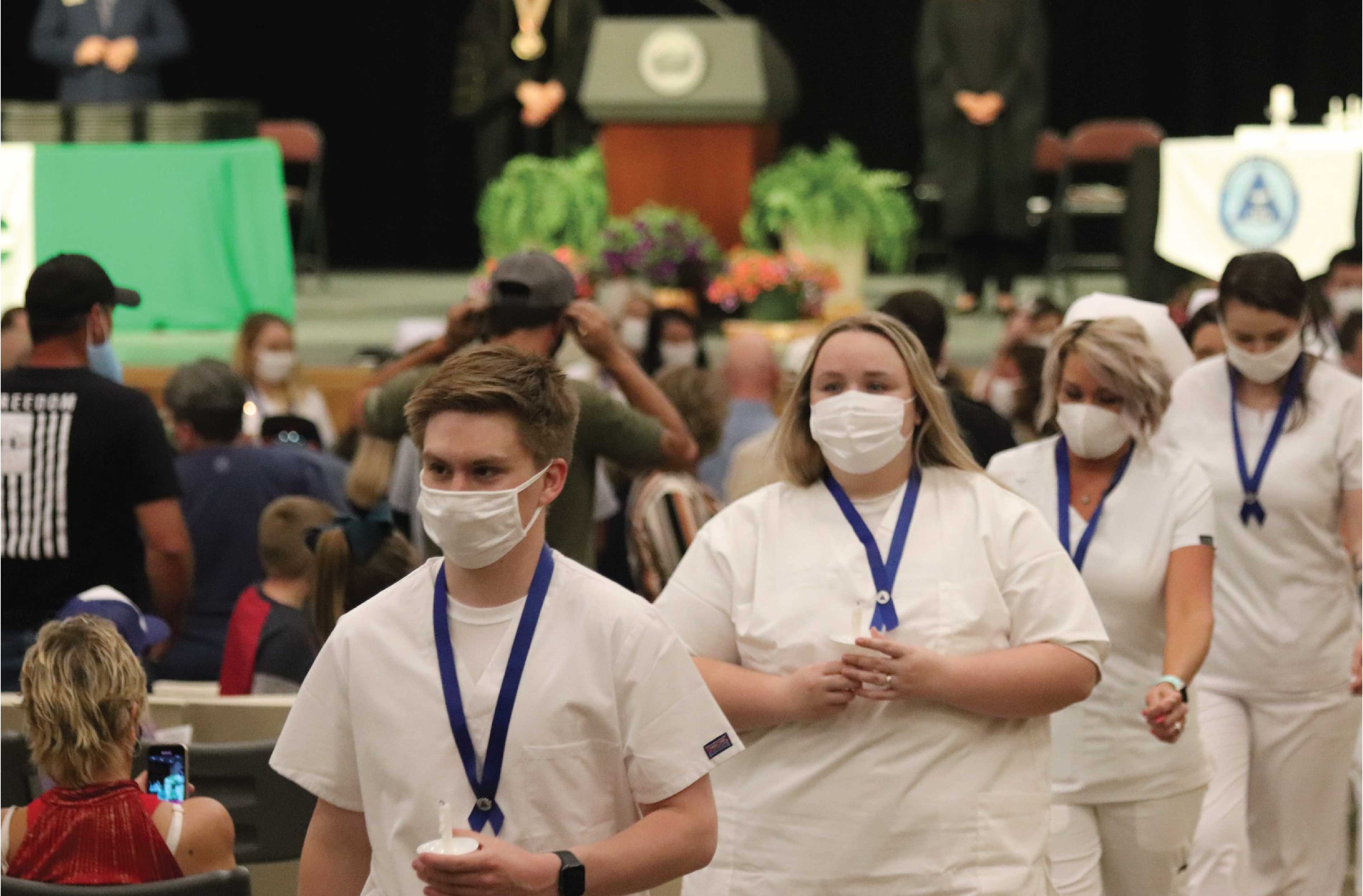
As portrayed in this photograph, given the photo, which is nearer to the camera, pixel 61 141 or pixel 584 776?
pixel 584 776

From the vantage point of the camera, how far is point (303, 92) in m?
16.7

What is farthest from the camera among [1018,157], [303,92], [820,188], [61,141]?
[303,92]

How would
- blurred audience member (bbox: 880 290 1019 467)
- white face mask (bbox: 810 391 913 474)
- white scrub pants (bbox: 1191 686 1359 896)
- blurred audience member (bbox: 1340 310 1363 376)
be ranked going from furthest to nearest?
1. blurred audience member (bbox: 1340 310 1363 376)
2. blurred audience member (bbox: 880 290 1019 467)
3. white scrub pants (bbox: 1191 686 1359 896)
4. white face mask (bbox: 810 391 913 474)

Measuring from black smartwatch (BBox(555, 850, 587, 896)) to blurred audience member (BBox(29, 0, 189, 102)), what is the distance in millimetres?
9838

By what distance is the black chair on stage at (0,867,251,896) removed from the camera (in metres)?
2.64

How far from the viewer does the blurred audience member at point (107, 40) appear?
11.2 m

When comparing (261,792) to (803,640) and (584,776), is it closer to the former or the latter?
(803,640)

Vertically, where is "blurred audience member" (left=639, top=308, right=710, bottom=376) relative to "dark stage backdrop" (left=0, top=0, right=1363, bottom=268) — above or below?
below

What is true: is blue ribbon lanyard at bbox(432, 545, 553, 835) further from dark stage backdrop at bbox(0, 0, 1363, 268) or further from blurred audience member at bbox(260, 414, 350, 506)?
dark stage backdrop at bbox(0, 0, 1363, 268)

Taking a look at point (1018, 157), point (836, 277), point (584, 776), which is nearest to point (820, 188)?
point (836, 277)

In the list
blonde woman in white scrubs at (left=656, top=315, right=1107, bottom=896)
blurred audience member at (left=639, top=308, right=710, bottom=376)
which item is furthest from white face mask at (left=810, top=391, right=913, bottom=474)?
blurred audience member at (left=639, top=308, right=710, bottom=376)

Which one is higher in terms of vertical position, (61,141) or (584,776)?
(61,141)

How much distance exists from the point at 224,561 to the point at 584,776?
299 centimetres

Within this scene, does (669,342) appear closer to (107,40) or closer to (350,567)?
(350,567)
